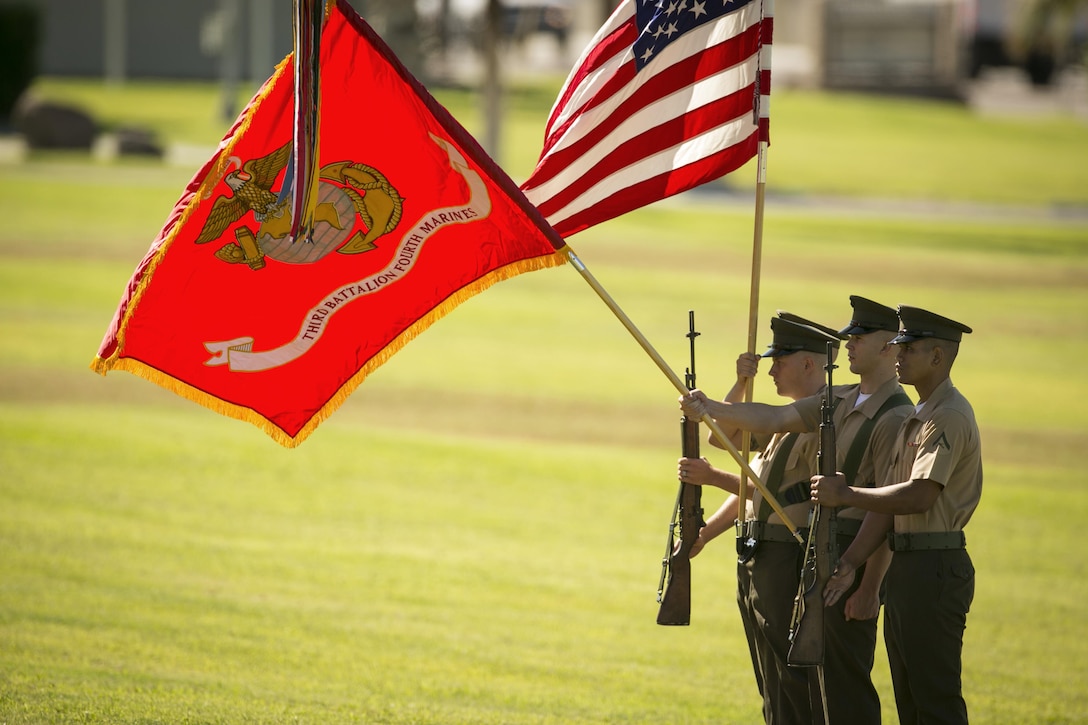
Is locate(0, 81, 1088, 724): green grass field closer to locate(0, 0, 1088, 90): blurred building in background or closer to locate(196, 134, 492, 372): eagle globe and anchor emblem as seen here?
locate(196, 134, 492, 372): eagle globe and anchor emblem

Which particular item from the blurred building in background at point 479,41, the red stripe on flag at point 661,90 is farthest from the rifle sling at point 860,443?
the blurred building in background at point 479,41

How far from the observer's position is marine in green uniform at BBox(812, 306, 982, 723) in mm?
5699

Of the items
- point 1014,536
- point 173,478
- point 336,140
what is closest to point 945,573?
point 336,140

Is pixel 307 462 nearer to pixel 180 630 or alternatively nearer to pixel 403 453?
pixel 403 453

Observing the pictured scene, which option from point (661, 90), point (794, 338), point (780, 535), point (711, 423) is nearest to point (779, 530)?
point (780, 535)

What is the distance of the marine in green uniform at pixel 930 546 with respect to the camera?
224 inches

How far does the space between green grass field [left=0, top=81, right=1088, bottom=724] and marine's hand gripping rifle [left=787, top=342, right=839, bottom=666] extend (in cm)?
203

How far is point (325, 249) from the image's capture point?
639 cm

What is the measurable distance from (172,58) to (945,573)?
196 feet

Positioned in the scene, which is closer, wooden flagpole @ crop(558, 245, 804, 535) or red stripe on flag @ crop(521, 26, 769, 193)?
wooden flagpole @ crop(558, 245, 804, 535)

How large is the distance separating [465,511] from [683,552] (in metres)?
6.73

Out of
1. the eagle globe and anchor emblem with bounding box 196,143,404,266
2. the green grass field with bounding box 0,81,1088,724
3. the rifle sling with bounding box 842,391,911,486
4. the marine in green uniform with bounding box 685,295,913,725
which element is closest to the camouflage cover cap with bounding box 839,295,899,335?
the marine in green uniform with bounding box 685,295,913,725

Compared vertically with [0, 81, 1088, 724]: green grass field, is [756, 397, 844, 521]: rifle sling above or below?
above

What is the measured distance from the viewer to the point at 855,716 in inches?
238
